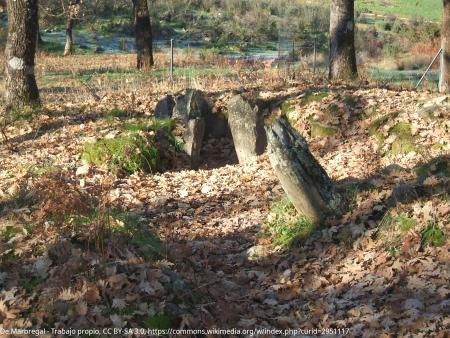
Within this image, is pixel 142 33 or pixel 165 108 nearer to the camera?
pixel 165 108

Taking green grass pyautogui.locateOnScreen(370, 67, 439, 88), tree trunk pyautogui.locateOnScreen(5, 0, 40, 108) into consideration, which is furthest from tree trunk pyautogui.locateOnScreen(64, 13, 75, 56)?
tree trunk pyautogui.locateOnScreen(5, 0, 40, 108)

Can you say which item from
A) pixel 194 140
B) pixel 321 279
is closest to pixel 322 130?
pixel 194 140

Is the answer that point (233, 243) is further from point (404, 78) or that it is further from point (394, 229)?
point (404, 78)

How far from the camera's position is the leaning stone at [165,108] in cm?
1182

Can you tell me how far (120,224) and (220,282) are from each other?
4.14 feet

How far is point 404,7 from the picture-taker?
53.7 m

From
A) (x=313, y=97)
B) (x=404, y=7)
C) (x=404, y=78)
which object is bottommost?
(x=404, y=78)

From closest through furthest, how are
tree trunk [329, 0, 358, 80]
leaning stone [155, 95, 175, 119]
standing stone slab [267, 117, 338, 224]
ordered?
standing stone slab [267, 117, 338, 224] < leaning stone [155, 95, 175, 119] < tree trunk [329, 0, 358, 80]

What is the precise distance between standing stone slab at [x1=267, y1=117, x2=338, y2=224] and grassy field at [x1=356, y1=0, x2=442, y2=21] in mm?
44590

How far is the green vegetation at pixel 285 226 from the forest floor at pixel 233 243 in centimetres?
12

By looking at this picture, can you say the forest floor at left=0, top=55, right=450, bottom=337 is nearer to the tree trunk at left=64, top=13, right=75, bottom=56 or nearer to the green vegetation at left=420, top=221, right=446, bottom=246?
the green vegetation at left=420, top=221, right=446, bottom=246

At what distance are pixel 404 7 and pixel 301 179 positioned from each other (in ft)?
170

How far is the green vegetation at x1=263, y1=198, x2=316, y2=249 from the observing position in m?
6.98

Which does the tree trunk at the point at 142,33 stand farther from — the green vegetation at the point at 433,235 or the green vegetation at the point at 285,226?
the green vegetation at the point at 433,235
